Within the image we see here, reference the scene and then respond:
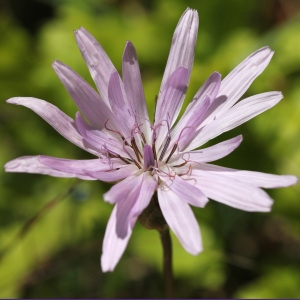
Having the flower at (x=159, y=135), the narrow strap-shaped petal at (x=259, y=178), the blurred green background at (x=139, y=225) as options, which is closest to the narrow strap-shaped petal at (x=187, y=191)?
the flower at (x=159, y=135)

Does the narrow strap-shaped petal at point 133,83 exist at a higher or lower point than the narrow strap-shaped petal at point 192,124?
higher

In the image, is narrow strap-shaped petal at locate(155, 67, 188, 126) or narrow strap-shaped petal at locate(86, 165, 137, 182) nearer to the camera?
narrow strap-shaped petal at locate(86, 165, 137, 182)

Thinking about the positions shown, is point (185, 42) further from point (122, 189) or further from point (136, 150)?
point (122, 189)

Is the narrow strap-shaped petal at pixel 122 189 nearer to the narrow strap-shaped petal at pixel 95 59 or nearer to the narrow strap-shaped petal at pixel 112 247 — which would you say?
the narrow strap-shaped petal at pixel 112 247

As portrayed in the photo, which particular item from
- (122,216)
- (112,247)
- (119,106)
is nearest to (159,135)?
(119,106)

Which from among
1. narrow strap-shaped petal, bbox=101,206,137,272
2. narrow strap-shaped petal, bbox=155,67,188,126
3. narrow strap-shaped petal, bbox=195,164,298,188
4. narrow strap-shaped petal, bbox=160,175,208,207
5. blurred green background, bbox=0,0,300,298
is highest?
narrow strap-shaped petal, bbox=155,67,188,126

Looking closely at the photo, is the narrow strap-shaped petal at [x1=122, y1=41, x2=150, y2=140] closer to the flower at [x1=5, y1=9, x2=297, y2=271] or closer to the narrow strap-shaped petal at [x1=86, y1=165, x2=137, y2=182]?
the flower at [x1=5, y1=9, x2=297, y2=271]

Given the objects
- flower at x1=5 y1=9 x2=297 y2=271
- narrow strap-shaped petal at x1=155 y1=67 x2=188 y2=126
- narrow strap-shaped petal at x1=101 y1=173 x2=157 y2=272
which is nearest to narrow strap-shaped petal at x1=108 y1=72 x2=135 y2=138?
flower at x1=5 y1=9 x2=297 y2=271
